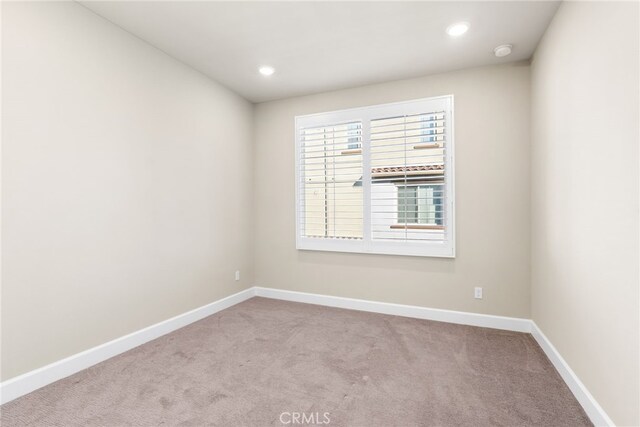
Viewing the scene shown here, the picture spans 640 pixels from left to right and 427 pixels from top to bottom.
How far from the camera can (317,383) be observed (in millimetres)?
2014

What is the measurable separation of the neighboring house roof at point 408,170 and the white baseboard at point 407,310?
1430 millimetres

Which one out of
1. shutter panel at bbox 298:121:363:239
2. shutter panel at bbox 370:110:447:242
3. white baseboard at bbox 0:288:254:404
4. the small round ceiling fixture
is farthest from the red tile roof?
white baseboard at bbox 0:288:254:404

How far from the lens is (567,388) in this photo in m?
1.93

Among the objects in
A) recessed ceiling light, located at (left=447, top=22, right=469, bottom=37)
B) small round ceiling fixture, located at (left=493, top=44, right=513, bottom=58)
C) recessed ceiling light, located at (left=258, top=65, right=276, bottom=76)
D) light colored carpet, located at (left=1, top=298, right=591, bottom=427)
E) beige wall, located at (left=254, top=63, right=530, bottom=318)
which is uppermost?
recessed ceiling light, located at (left=258, top=65, right=276, bottom=76)

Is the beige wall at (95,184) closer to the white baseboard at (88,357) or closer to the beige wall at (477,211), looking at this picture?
the white baseboard at (88,357)

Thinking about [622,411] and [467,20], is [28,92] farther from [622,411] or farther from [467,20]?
[622,411]

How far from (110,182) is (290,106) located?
2.27 metres

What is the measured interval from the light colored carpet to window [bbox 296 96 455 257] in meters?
1.01

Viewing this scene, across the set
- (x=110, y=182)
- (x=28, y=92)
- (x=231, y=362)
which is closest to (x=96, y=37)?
(x=28, y=92)

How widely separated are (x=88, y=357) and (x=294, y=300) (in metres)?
2.14

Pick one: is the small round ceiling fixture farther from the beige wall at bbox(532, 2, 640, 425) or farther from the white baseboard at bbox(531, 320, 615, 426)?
the white baseboard at bbox(531, 320, 615, 426)

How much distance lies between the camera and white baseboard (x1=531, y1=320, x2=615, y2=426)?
156 centimetres

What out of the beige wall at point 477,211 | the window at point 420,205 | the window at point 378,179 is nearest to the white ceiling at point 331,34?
the beige wall at point 477,211

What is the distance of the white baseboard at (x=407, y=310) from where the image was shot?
2914 mm
